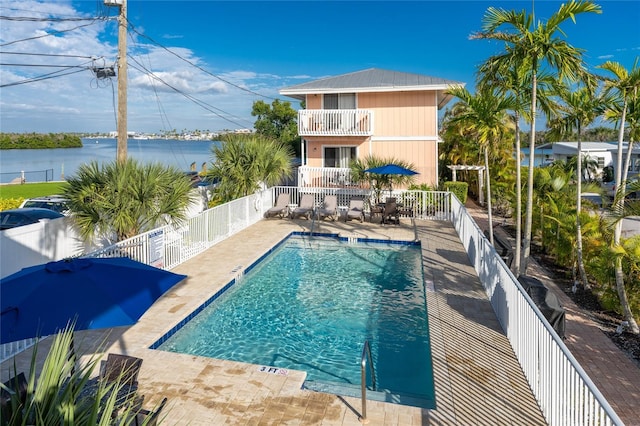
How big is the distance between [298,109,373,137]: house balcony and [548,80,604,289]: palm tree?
1179cm

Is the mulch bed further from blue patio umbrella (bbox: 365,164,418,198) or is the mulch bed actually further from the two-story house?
the two-story house

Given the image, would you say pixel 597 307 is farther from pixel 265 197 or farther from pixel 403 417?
pixel 265 197

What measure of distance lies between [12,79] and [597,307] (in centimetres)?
2348

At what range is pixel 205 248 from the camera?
13.5 m

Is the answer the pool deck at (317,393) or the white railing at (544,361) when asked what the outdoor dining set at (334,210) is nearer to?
the pool deck at (317,393)

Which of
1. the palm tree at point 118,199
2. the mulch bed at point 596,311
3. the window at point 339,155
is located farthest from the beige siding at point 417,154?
the palm tree at point 118,199

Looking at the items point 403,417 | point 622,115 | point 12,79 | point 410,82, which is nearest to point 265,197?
point 410,82

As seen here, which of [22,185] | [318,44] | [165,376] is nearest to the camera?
[165,376]

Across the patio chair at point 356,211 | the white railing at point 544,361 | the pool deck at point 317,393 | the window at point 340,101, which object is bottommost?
the pool deck at point 317,393

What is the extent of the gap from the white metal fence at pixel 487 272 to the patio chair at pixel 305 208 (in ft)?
4.49

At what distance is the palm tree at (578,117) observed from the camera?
1009cm

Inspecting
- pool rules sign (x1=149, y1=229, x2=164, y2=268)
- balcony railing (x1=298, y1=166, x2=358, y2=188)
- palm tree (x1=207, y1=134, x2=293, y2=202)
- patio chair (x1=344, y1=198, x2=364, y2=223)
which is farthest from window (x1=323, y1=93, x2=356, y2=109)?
pool rules sign (x1=149, y1=229, x2=164, y2=268)

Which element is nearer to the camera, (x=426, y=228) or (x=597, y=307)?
(x=597, y=307)

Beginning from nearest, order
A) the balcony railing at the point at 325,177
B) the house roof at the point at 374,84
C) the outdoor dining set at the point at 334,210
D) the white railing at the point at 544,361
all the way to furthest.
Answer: the white railing at the point at 544,361 → the outdoor dining set at the point at 334,210 → the balcony railing at the point at 325,177 → the house roof at the point at 374,84
